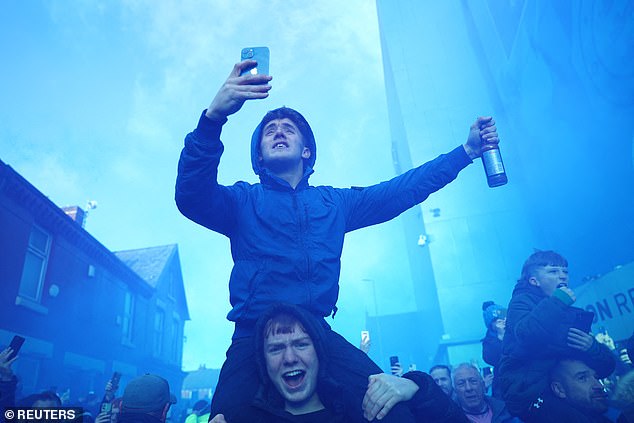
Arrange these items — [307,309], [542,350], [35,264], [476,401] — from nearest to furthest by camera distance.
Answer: [307,309], [542,350], [476,401], [35,264]

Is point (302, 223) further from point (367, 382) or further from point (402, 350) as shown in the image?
point (402, 350)

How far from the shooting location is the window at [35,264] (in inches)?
524

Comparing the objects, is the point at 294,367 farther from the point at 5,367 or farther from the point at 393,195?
the point at 5,367

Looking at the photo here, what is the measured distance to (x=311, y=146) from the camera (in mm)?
3029

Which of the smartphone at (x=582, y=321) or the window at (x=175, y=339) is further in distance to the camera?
the window at (x=175, y=339)

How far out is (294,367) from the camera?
1.94m

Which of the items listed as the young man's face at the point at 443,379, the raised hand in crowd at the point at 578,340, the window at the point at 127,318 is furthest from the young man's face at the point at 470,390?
the window at the point at 127,318

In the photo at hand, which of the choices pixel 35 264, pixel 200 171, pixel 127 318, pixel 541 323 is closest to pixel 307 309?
pixel 200 171

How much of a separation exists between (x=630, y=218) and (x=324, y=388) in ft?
31.4

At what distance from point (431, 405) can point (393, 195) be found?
137 centimetres

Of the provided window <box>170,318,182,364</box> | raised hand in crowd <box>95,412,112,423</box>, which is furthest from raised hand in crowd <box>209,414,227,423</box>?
window <box>170,318,182,364</box>

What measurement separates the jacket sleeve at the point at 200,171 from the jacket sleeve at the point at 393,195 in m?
0.98

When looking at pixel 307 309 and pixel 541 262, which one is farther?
pixel 541 262
